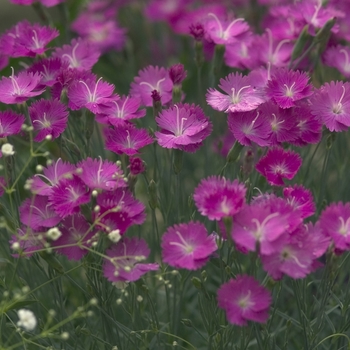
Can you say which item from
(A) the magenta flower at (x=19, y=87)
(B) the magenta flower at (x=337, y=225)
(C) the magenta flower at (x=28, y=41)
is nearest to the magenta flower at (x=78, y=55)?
(C) the magenta flower at (x=28, y=41)

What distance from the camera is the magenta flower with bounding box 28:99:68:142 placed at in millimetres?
1098

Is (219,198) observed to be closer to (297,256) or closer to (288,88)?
(297,256)

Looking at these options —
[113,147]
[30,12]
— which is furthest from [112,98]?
[30,12]

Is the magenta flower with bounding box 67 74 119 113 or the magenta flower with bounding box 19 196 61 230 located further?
the magenta flower with bounding box 67 74 119 113

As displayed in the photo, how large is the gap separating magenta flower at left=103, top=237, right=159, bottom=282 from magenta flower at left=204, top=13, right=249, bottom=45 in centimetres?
54

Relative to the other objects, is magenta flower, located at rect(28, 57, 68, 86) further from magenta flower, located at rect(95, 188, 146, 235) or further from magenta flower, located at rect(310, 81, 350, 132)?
magenta flower, located at rect(310, 81, 350, 132)

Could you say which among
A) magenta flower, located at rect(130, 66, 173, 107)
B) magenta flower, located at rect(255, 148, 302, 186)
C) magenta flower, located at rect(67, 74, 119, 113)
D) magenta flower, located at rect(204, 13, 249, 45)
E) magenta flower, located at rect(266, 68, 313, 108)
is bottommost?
magenta flower, located at rect(130, 66, 173, 107)

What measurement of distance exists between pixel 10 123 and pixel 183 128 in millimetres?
286

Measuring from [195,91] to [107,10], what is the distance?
49 centimetres

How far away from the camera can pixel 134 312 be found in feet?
3.74

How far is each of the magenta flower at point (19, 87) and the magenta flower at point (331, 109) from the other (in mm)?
471

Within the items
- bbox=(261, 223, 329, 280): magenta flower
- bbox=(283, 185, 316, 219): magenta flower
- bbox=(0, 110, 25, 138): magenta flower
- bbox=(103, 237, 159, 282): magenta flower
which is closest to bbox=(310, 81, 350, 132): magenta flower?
bbox=(283, 185, 316, 219): magenta flower

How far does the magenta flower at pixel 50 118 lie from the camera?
1.10m

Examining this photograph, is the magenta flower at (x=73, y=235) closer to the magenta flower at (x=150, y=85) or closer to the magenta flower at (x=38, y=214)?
the magenta flower at (x=38, y=214)
